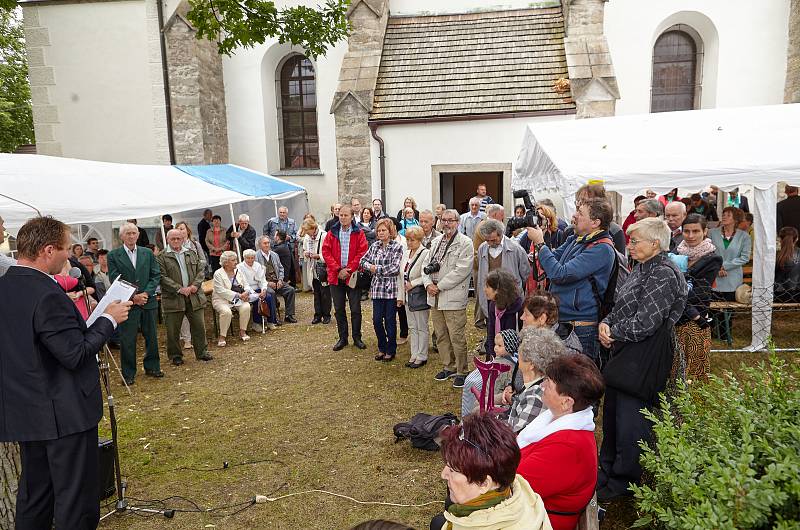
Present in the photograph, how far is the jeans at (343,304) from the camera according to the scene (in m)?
7.54

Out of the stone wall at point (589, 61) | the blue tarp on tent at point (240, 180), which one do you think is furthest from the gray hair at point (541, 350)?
the stone wall at point (589, 61)

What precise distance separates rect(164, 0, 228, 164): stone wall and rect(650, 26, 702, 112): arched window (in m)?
11.5

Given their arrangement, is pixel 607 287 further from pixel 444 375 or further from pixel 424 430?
pixel 444 375

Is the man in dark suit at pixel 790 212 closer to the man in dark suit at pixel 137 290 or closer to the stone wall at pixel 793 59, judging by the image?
the stone wall at pixel 793 59

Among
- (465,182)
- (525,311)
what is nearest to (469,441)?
(525,311)

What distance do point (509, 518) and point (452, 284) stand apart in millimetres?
4214

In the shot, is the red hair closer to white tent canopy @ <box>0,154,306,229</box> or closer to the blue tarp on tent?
white tent canopy @ <box>0,154,306,229</box>

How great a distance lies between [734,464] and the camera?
1764 millimetres

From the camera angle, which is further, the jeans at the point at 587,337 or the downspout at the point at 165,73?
the downspout at the point at 165,73

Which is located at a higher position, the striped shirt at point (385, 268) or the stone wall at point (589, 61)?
the stone wall at point (589, 61)

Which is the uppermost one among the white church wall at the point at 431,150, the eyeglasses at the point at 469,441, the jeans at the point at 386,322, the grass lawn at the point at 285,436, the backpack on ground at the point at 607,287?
the white church wall at the point at 431,150

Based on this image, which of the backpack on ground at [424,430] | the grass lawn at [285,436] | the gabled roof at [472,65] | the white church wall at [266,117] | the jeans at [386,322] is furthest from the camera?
the white church wall at [266,117]

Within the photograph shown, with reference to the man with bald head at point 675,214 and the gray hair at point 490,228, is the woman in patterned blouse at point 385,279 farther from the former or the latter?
the man with bald head at point 675,214

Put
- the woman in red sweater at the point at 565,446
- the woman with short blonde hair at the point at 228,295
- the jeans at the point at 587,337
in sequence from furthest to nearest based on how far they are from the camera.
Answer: the woman with short blonde hair at the point at 228,295, the jeans at the point at 587,337, the woman in red sweater at the point at 565,446
